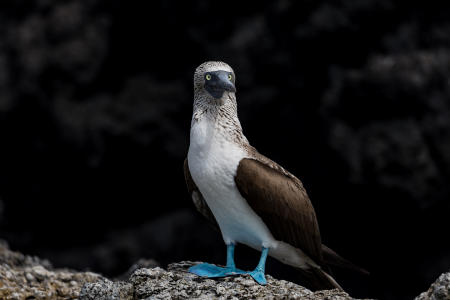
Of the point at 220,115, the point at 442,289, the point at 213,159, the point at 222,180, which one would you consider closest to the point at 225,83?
the point at 220,115

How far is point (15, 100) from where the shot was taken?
1060 cm

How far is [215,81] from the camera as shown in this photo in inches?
211

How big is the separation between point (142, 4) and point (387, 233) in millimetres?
5259

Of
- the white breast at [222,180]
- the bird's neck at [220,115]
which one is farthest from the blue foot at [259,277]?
the bird's neck at [220,115]

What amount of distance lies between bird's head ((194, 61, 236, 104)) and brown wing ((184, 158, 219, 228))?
0.67 meters

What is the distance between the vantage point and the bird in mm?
5215

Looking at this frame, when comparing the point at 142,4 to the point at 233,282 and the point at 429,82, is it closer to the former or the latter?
the point at 429,82

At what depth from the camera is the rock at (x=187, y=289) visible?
188 inches

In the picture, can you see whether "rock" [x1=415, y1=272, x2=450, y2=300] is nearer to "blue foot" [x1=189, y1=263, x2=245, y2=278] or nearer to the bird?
the bird

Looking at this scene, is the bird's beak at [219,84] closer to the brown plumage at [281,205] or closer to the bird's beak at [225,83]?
the bird's beak at [225,83]

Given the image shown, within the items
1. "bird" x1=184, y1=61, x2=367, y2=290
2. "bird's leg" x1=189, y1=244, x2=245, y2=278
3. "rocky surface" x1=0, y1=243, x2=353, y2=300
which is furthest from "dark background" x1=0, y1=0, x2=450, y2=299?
"rocky surface" x1=0, y1=243, x2=353, y2=300

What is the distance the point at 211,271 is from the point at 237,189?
26.3 inches

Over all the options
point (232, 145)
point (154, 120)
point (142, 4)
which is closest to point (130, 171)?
point (154, 120)

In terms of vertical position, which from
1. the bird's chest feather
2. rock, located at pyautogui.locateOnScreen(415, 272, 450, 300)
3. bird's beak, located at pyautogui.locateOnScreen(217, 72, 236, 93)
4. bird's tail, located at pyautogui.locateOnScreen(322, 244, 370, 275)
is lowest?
rock, located at pyautogui.locateOnScreen(415, 272, 450, 300)
